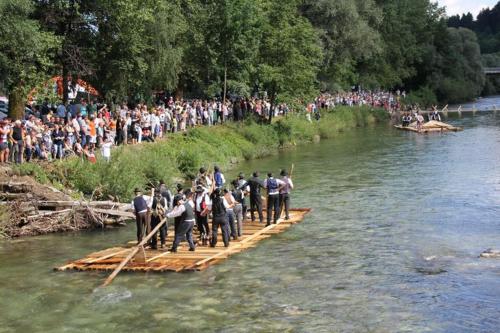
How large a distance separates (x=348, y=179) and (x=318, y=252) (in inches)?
592

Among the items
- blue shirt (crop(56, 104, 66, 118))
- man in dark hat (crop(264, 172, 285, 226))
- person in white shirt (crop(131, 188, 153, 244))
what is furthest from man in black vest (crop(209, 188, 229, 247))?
blue shirt (crop(56, 104, 66, 118))

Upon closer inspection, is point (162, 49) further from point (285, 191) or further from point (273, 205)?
point (273, 205)

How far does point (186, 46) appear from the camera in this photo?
4659cm

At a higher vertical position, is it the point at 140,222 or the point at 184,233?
the point at 140,222

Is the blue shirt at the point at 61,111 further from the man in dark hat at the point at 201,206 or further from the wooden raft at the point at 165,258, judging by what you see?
the man in dark hat at the point at 201,206

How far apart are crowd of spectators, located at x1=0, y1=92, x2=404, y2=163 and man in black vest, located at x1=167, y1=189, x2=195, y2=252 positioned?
9.27 metres

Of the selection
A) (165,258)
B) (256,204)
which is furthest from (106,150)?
(165,258)

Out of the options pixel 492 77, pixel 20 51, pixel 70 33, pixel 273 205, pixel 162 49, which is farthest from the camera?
pixel 492 77

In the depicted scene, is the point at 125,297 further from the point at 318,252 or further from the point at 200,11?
the point at 200,11

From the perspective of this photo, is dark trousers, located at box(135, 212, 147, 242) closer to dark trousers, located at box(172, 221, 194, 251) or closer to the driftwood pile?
dark trousers, located at box(172, 221, 194, 251)

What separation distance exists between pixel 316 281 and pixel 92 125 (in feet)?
53.1

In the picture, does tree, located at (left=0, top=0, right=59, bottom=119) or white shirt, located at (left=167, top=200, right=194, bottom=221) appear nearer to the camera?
white shirt, located at (left=167, top=200, right=194, bottom=221)

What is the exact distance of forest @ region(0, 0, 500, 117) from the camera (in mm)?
32375

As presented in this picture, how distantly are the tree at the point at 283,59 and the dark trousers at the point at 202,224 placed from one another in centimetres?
2984
